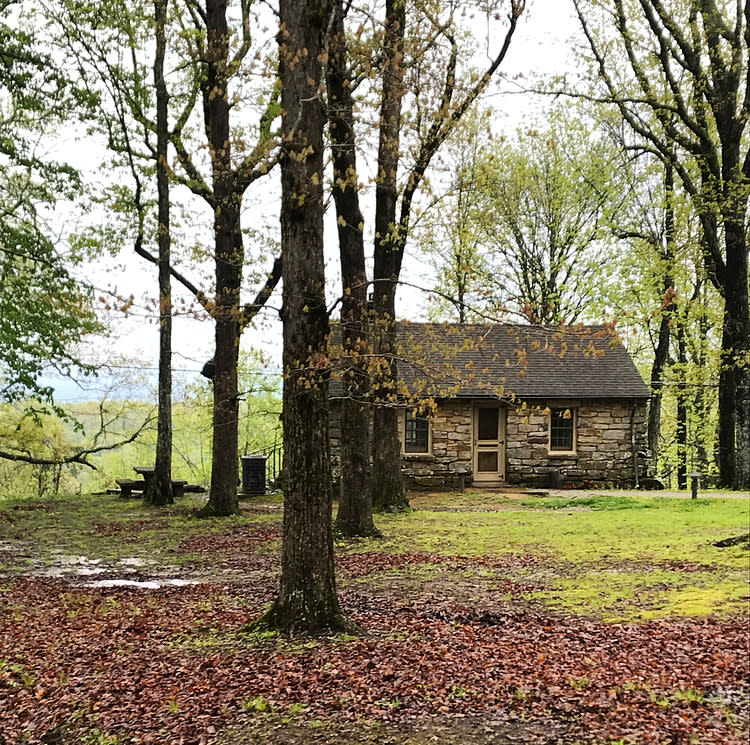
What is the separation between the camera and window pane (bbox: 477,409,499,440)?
77.2ft

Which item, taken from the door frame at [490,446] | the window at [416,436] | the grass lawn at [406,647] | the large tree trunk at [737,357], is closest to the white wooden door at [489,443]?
the door frame at [490,446]

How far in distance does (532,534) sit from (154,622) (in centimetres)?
694

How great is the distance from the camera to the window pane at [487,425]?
926 inches

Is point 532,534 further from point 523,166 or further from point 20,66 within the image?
point 523,166

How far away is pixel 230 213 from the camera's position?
55.4ft

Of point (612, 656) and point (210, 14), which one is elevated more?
point (210, 14)

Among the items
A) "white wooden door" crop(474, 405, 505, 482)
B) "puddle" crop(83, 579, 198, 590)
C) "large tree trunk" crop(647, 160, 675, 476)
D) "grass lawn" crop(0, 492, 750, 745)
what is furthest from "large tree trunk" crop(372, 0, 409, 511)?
"large tree trunk" crop(647, 160, 675, 476)

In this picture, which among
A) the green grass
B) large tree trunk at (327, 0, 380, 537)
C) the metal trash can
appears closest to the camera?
the green grass

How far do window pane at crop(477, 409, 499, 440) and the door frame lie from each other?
107 mm

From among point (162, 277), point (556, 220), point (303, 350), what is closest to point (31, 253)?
point (162, 277)

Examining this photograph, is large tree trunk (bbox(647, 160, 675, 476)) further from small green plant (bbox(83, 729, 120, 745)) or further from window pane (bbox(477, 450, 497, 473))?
small green plant (bbox(83, 729, 120, 745))

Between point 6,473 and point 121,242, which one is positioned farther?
point 6,473

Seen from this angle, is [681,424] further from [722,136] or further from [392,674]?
[392,674]

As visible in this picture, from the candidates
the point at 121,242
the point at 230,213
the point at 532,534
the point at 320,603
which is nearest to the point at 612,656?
the point at 320,603
